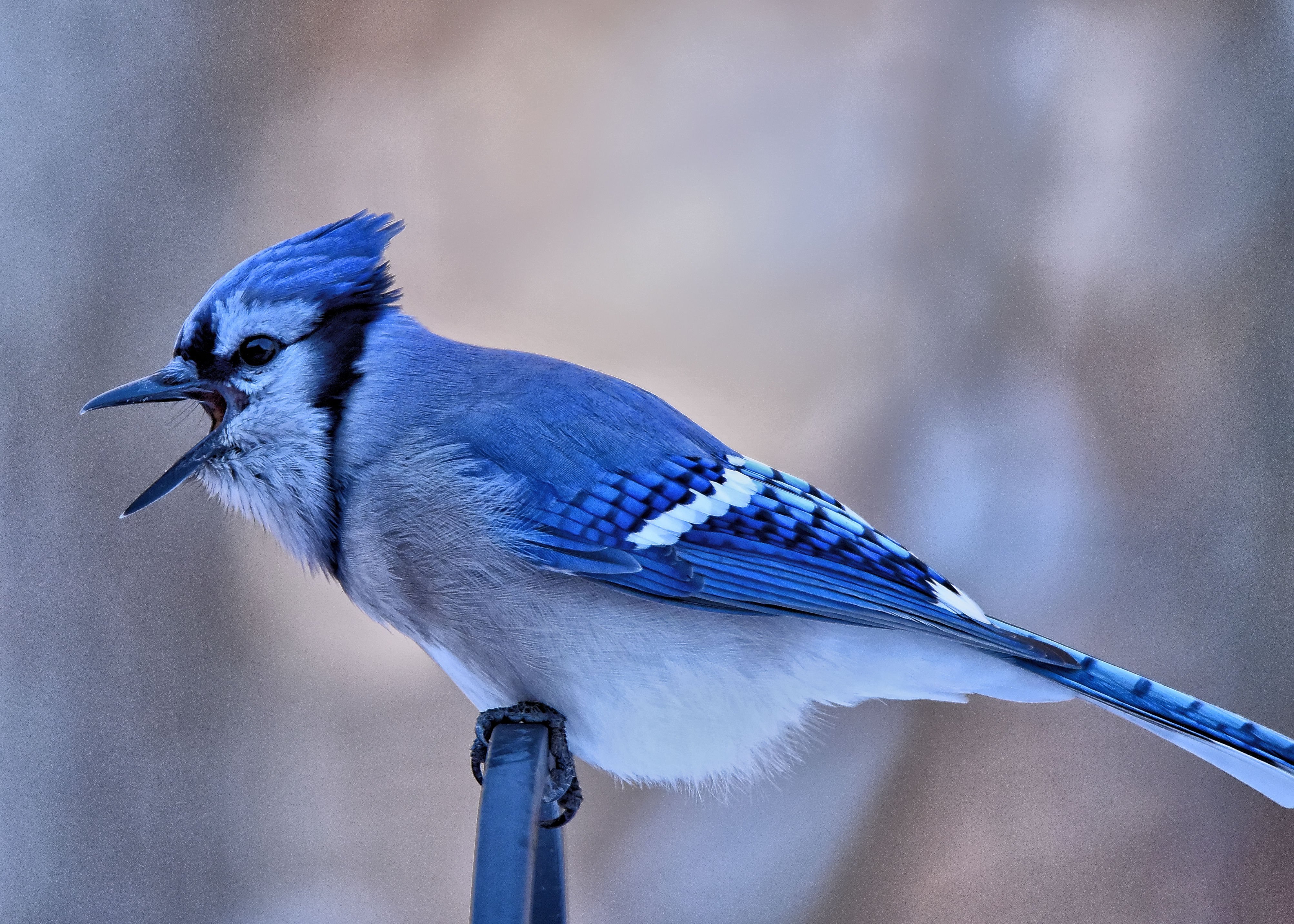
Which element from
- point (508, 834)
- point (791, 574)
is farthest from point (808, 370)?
point (508, 834)

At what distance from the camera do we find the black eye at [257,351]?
103 centimetres

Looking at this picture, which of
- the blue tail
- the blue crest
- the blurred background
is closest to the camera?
the blue tail

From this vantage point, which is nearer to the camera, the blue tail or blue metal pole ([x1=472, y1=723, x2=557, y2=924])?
blue metal pole ([x1=472, y1=723, x2=557, y2=924])

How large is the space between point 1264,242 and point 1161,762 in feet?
3.57

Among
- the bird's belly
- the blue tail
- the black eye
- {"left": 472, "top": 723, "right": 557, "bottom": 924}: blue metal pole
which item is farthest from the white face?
the blue tail

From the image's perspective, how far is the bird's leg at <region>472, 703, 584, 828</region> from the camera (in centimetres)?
97

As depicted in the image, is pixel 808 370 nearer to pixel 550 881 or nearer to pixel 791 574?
pixel 791 574

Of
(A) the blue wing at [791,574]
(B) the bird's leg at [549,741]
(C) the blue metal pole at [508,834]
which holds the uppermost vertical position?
(A) the blue wing at [791,574]

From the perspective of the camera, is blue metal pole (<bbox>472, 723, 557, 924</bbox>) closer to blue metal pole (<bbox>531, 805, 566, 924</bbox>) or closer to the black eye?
blue metal pole (<bbox>531, 805, 566, 924</bbox>)

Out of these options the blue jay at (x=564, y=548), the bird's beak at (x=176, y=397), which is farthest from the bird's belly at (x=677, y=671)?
the bird's beak at (x=176, y=397)

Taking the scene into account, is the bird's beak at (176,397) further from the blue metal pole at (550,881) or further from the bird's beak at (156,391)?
the blue metal pole at (550,881)

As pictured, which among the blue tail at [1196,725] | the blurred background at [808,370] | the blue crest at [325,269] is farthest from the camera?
the blurred background at [808,370]

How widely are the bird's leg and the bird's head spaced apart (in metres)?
0.24

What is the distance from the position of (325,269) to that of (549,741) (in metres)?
0.51
